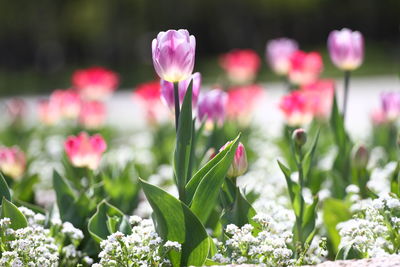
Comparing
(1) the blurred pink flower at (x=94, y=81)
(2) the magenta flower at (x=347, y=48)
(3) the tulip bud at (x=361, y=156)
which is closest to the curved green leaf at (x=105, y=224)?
(3) the tulip bud at (x=361, y=156)

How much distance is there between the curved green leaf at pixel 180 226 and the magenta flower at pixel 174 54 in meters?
0.41

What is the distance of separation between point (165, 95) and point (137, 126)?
7.84 metres

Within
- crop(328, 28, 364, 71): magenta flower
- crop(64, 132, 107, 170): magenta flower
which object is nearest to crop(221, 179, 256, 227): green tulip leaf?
crop(64, 132, 107, 170): magenta flower

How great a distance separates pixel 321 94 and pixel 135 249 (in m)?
3.43

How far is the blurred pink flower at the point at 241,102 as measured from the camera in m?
5.86

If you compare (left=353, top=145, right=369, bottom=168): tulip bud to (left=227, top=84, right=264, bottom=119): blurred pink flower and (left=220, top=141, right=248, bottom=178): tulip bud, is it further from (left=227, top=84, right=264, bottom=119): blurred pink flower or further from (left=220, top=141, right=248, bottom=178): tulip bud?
(left=227, top=84, right=264, bottom=119): blurred pink flower

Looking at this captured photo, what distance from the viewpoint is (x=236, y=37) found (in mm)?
30578

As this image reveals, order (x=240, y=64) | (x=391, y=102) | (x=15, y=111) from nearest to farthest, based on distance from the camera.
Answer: (x=391, y=102)
(x=15, y=111)
(x=240, y=64)

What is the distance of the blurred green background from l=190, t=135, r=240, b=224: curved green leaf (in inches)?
929

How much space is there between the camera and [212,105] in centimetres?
370

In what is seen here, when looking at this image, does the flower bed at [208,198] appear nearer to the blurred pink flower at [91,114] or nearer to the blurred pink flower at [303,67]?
the blurred pink flower at [303,67]

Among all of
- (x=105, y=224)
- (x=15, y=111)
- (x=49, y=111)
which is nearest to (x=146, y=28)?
(x=15, y=111)

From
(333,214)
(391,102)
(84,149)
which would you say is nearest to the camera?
(333,214)

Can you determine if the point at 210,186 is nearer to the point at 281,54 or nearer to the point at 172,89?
the point at 172,89
